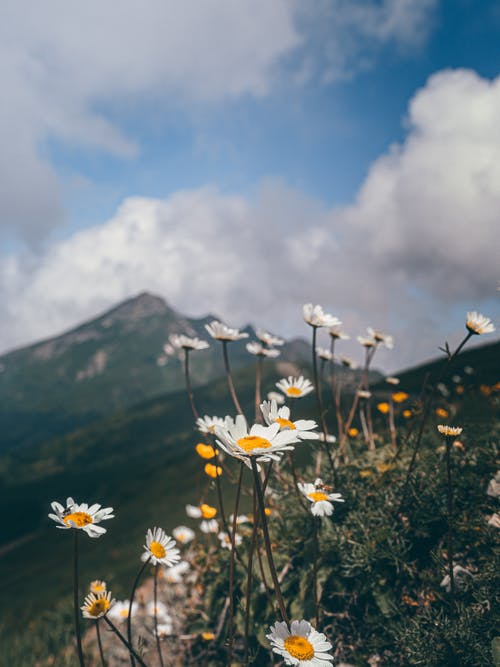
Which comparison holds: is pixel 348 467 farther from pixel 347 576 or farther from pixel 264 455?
pixel 264 455

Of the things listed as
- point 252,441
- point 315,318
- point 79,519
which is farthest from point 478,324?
point 79,519

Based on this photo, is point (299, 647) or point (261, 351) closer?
point (299, 647)

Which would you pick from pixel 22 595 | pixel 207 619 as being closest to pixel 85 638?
pixel 207 619

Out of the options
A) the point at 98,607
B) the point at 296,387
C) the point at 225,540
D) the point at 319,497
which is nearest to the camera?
the point at 98,607

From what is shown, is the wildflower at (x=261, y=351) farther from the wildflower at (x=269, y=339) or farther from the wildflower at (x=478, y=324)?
the wildflower at (x=478, y=324)

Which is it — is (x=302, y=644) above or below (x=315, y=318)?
below

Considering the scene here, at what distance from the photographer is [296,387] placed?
341 cm

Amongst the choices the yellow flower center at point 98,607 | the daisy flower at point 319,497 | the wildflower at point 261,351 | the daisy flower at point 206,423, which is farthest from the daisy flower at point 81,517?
the wildflower at point 261,351

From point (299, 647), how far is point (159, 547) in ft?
3.46

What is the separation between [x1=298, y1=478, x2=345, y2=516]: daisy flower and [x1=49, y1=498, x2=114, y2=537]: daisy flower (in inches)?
49.3

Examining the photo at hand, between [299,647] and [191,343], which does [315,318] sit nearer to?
[191,343]

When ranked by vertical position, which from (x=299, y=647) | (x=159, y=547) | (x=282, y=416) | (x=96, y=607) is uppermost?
(x=282, y=416)

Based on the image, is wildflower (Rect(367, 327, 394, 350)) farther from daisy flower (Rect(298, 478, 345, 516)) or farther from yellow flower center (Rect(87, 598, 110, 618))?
yellow flower center (Rect(87, 598, 110, 618))

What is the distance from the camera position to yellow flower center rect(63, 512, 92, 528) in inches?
84.9
